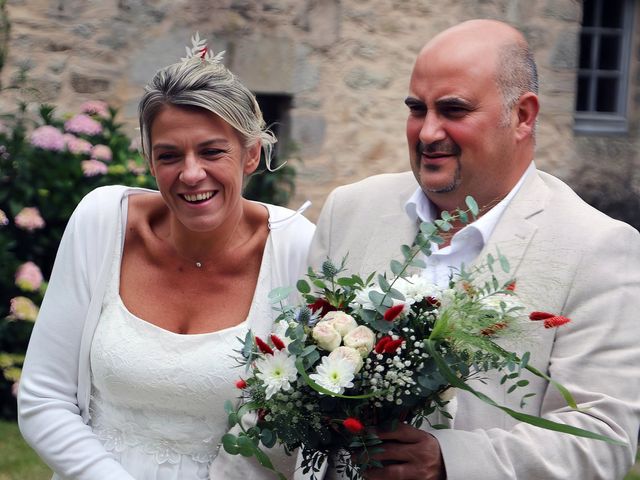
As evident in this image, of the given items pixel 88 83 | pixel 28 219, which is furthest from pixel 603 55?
pixel 28 219

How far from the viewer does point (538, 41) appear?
947 centimetres

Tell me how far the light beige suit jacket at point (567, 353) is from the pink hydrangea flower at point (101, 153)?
13.8 ft

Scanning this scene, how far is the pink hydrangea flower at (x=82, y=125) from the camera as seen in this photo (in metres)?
6.91

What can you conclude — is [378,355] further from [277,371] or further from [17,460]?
[17,460]

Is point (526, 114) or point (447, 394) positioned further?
point (526, 114)

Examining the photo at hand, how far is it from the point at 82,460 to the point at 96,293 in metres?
0.52

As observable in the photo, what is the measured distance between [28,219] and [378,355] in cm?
450

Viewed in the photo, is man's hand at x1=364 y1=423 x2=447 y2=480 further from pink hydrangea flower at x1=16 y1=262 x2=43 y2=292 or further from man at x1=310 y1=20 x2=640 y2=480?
pink hydrangea flower at x1=16 y1=262 x2=43 y2=292

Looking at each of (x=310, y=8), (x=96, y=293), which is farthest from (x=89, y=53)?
(x=96, y=293)

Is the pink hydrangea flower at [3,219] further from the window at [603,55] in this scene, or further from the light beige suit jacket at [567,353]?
the window at [603,55]

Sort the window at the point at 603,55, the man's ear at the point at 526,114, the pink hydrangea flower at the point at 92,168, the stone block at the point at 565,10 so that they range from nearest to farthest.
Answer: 1. the man's ear at the point at 526,114
2. the pink hydrangea flower at the point at 92,168
3. the stone block at the point at 565,10
4. the window at the point at 603,55

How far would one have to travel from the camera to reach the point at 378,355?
2.49 meters

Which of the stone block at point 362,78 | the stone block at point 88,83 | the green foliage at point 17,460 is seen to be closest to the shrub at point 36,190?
the green foliage at point 17,460

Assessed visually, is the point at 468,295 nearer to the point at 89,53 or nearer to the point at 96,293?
the point at 96,293
